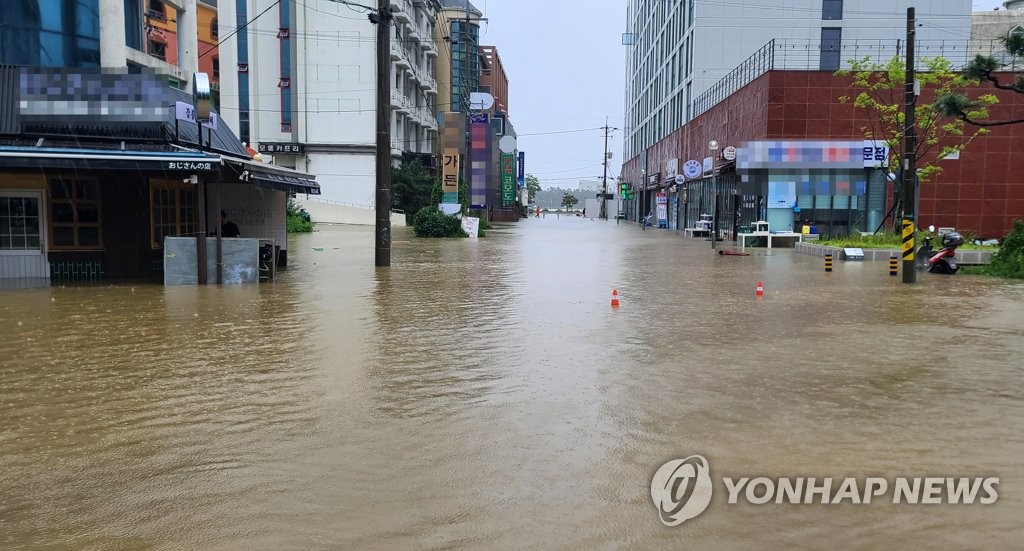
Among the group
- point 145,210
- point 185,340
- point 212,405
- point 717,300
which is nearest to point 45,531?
point 212,405

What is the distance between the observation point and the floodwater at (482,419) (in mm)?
4812

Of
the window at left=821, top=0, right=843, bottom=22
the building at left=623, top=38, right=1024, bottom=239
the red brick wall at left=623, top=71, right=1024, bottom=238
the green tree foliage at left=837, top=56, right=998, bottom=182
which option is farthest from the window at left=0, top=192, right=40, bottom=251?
the window at left=821, top=0, right=843, bottom=22

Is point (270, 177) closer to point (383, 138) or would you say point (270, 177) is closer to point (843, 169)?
point (383, 138)

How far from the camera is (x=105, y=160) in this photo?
52.0 ft

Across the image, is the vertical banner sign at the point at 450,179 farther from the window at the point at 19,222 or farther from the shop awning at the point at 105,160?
the shop awning at the point at 105,160

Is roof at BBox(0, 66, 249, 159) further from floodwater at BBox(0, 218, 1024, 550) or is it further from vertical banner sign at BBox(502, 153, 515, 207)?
vertical banner sign at BBox(502, 153, 515, 207)

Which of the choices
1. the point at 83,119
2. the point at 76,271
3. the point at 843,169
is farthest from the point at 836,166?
the point at 76,271

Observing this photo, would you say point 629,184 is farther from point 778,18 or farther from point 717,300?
point 717,300

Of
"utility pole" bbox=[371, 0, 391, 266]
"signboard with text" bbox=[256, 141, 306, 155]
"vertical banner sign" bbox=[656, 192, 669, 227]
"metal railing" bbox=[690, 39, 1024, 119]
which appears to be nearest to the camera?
"utility pole" bbox=[371, 0, 391, 266]

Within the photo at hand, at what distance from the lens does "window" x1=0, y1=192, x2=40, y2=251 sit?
17203mm

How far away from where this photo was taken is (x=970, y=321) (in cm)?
1270

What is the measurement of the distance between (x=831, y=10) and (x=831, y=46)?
15.7ft

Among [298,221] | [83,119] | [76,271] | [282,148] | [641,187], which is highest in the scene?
[282,148]

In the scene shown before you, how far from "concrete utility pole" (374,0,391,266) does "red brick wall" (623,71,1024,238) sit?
21.2m
